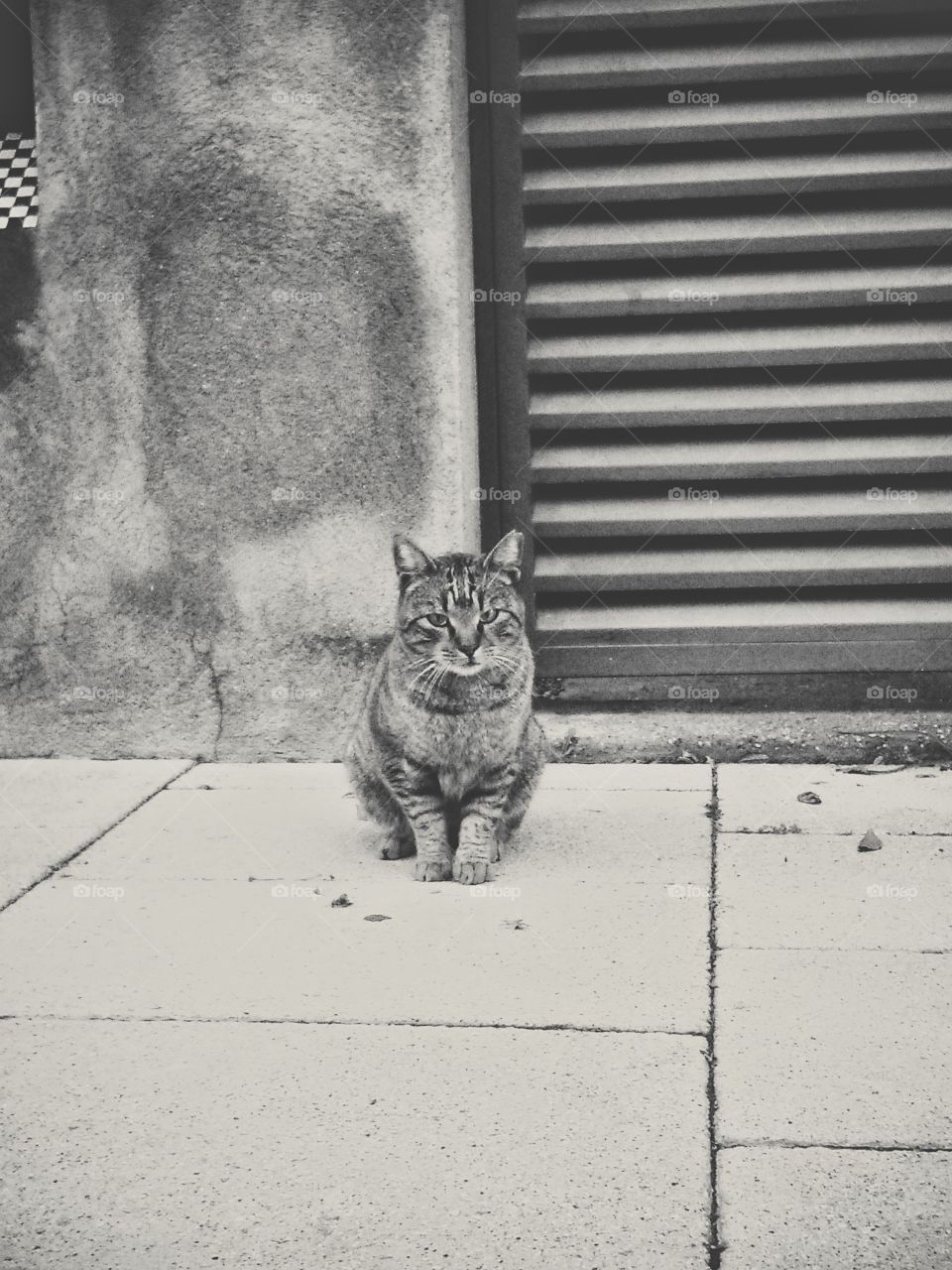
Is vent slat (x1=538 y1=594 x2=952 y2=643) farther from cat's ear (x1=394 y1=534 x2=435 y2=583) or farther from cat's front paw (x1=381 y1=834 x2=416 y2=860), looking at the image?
cat's front paw (x1=381 y1=834 x2=416 y2=860)

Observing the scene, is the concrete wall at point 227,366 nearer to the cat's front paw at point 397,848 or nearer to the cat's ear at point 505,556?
the cat's ear at point 505,556

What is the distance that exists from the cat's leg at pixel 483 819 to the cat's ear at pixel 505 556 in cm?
64

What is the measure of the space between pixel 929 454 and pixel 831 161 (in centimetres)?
121

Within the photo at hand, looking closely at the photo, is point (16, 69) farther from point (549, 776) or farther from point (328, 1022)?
point (328, 1022)

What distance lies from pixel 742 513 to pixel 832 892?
203 centimetres

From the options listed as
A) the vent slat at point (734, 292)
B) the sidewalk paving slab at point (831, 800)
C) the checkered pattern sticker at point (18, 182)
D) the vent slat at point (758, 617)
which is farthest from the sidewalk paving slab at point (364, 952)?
the checkered pattern sticker at point (18, 182)

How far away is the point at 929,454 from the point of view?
5.43 metres

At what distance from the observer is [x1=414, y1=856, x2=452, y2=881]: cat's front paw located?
4.18m

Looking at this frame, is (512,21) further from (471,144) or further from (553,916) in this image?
(553,916)

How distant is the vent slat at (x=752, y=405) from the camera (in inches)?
214

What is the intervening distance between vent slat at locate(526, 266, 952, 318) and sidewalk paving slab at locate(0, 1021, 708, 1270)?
10.9 feet

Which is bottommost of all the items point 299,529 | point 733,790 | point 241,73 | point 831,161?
point 733,790

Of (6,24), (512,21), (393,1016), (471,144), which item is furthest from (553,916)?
(6,24)

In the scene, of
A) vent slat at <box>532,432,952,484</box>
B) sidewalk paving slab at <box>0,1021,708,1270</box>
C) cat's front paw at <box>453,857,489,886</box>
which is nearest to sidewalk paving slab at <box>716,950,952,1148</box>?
sidewalk paving slab at <box>0,1021,708,1270</box>
